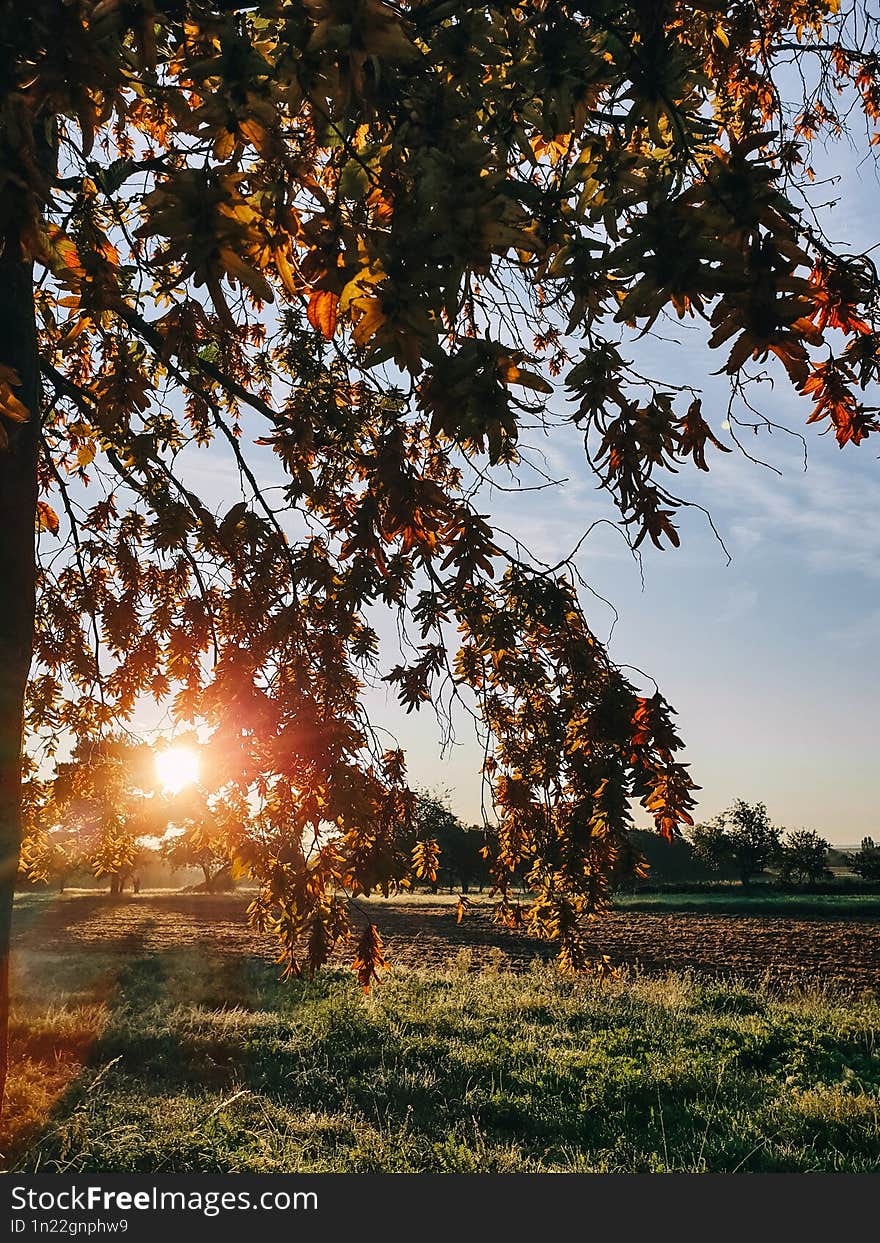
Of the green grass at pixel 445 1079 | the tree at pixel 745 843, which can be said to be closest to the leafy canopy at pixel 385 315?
the green grass at pixel 445 1079

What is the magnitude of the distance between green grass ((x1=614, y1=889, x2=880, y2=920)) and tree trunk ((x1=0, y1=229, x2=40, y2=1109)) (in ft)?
101

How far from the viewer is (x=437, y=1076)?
9414mm

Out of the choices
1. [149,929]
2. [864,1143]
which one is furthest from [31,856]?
[149,929]

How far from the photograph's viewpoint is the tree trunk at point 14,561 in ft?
12.7

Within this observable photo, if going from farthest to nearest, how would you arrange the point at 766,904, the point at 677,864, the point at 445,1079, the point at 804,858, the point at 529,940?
the point at 677,864 → the point at 804,858 → the point at 766,904 → the point at 529,940 → the point at 445,1079

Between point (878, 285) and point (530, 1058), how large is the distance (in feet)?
32.1

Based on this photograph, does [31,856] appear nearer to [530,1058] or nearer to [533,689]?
[533,689]

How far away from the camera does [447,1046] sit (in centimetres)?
1062

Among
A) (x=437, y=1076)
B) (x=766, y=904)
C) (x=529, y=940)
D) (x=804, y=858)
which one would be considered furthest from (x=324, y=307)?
(x=804, y=858)

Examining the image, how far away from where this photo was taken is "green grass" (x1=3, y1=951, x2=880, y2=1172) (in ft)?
22.3

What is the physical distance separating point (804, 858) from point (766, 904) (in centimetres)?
1644

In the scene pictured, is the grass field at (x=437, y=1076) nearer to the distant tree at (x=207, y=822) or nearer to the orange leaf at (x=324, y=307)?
the distant tree at (x=207, y=822)

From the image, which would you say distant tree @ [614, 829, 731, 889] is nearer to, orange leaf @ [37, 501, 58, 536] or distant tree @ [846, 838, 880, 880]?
distant tree @ [846, 838, 880, 880]

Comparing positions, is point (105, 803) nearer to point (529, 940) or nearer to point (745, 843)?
point (529, 940)
